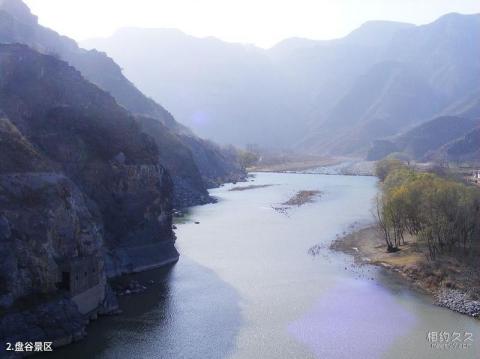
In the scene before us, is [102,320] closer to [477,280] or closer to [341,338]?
[341,338]

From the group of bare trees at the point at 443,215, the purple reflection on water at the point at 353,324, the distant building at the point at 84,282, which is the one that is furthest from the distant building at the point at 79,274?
the group of bare trees at the point at 443,215

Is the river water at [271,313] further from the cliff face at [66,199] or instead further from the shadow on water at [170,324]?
the cliff face at [66,199]

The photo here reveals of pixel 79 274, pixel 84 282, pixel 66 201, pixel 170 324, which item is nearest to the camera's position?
pixel 79 274

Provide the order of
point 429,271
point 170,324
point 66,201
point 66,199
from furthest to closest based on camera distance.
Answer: point 429,271, point 66,199, point 66,201, point 170,324

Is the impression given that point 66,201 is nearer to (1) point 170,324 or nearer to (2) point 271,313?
(1) point 170,324

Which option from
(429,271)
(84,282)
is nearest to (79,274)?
(84,282)

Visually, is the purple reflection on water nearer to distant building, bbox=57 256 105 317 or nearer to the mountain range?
distant building, bbox=57 256 105 317
